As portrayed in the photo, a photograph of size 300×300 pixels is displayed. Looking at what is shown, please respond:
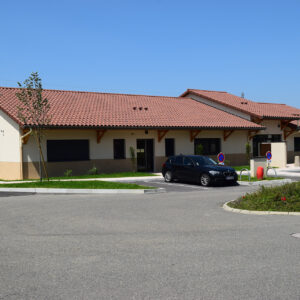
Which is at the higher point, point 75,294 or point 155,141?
point 155,141

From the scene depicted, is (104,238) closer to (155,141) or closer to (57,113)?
(57,113)

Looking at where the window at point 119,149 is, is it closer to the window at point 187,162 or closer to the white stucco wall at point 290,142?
the window at point 187,162

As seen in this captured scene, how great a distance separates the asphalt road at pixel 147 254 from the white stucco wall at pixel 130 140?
13.3m

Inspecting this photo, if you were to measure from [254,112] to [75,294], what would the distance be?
31.9 m

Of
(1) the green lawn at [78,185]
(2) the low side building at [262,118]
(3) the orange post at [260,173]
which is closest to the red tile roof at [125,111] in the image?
(2) the low side building at [262,118]

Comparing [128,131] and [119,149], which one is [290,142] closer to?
[128,131]

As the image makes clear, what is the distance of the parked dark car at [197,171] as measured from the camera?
64.0 ft

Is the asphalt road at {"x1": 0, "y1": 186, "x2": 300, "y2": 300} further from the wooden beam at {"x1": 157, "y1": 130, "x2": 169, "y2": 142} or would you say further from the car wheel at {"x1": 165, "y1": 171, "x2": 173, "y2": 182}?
the wooden beam at {"x1": 157, "y1": 130, "x2": 169, "y2": 142}

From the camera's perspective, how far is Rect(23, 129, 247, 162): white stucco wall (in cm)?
2489

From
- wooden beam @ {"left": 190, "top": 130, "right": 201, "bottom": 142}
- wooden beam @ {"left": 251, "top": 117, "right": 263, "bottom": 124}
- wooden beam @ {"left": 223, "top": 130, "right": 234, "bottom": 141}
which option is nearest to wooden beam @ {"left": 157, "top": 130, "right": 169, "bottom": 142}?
wooden beam @ {"left": 190, "top": 130, "right": 201, "bottom": 142}

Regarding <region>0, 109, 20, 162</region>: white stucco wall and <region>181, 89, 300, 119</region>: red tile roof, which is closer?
→ <region>0, 109, 20, 162</region>: white stucco wall

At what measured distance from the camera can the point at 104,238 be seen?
26.9ft

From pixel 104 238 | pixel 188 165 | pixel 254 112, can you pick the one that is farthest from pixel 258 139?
pixel 104 238

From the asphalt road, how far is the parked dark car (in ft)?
24.7
